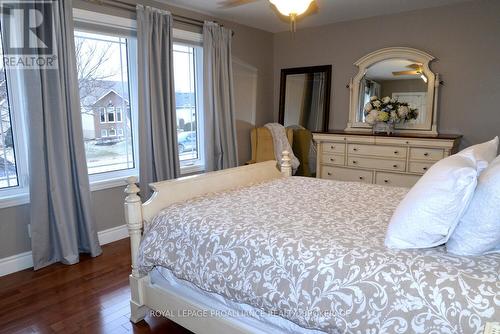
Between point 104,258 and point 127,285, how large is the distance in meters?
0.58

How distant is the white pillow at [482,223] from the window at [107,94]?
2.95 metres

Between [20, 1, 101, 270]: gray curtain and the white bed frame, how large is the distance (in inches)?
45.7

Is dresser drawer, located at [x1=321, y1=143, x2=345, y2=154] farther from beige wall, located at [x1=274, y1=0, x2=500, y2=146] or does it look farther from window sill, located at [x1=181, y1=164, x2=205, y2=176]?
window sill, located at [x1=181, y1=164, x2=205, y2=176]

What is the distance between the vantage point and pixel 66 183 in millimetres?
2805

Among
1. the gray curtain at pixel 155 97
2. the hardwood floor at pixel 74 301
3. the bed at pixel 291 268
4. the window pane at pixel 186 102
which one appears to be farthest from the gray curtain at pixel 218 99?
the bed at pixel 291 268

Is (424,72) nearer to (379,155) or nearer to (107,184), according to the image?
(379,155)

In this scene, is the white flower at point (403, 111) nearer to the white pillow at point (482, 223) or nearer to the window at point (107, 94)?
the white pillow at point (482, 223)

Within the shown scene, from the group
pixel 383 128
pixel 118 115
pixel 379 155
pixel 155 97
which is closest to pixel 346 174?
pixel 379 155

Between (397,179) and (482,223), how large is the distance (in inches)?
103

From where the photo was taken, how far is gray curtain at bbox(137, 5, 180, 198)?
3268 mm

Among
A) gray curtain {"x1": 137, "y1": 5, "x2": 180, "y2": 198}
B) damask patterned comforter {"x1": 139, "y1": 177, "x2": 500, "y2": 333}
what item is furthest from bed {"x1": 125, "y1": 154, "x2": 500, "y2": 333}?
gray curtain {"x1": 137, "y1": 5, "x2": 180, "y2": 198}

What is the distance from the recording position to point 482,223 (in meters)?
1.25

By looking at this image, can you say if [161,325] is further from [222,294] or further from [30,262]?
[30,262]

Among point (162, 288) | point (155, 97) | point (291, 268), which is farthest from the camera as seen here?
point (155, 97)
